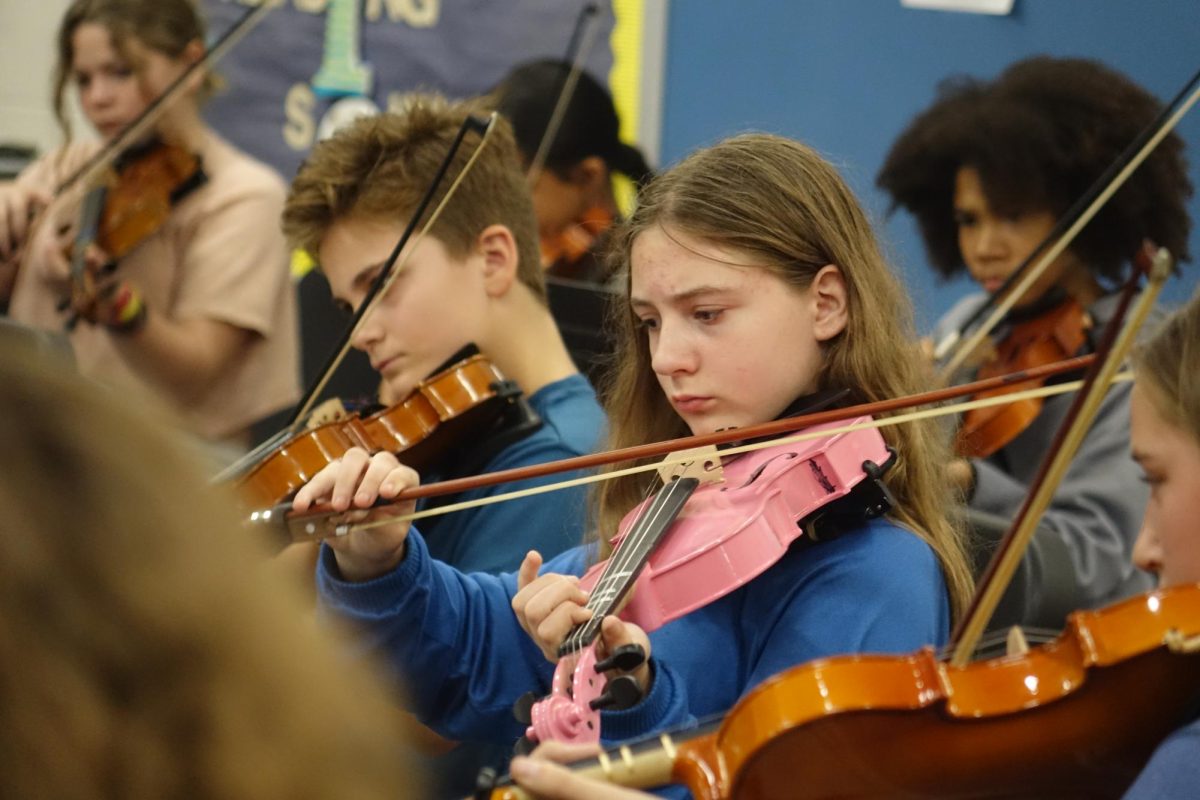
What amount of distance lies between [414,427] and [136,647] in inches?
40.4

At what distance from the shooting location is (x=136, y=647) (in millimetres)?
447

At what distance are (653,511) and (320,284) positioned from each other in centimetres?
141

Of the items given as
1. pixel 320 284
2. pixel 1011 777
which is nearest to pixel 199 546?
pixel 1011 777

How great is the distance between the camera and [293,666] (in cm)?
46

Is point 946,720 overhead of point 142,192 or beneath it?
beneath

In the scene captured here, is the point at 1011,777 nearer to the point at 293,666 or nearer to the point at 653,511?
the point at 653,511

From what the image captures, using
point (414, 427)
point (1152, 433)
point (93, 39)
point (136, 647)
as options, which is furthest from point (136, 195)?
point (136, 647)

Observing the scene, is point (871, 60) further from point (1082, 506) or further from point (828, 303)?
point (828, 303)

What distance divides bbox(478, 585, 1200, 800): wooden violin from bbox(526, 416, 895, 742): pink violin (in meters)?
0.18

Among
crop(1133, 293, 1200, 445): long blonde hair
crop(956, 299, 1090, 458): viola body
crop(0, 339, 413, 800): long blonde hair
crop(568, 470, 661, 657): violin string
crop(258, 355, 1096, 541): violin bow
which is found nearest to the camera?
crop(0, 339, 413, 800): long blonde hair

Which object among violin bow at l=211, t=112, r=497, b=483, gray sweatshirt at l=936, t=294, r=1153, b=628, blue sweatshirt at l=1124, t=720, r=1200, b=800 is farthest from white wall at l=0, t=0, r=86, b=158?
blue sweatshirt at l=1124, t=720, r=1200, b=800

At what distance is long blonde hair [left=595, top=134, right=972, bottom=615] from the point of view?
3.90ft

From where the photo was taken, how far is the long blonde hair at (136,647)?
17.3 inches

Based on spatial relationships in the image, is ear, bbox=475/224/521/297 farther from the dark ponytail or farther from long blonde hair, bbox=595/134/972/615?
the dark ponytail
